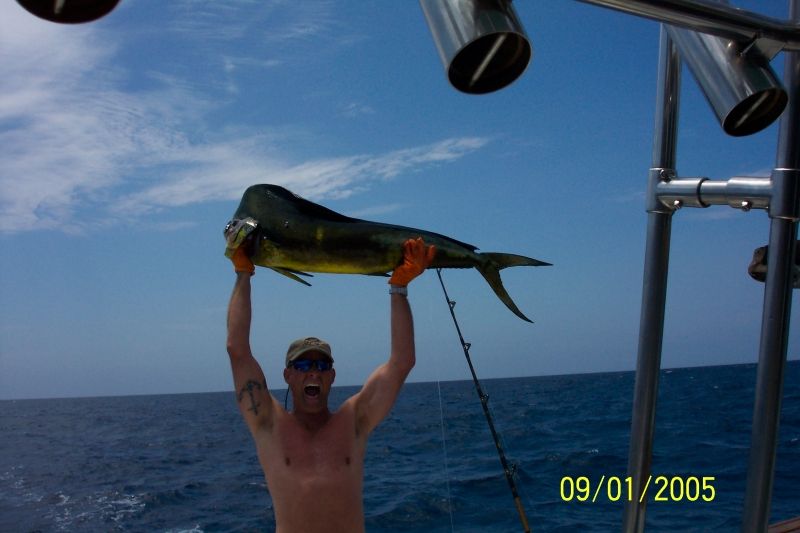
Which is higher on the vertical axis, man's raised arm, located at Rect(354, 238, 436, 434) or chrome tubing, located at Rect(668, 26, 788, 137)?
chrome tubing, located at Rect(668, 26, 788, 137)

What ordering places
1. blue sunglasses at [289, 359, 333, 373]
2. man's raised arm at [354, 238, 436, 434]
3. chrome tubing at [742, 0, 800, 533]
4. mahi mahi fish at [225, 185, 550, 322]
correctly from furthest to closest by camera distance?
blue sunglasses at [289, 359, 333, 373] < man's raised arm at [354, 238, 436, 434] < mahi mahi fish at [225, 185, 550, 322] < chrome tubing at [742, 0, 800, 533]

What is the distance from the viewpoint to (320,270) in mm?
2391

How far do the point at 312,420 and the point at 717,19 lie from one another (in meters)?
2.12

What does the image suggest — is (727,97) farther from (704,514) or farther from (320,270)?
(704,514)

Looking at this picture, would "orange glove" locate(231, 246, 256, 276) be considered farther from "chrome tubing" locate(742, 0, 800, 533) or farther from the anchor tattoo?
"chrome tubing" locate(742, 0, 800, 533)

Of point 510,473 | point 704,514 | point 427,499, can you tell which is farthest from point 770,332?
point 427,499

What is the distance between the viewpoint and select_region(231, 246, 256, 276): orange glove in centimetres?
253

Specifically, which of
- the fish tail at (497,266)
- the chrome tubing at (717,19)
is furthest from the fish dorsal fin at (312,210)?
the chrome tubing at (717,19)

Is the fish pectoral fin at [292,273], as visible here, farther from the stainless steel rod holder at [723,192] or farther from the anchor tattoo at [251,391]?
the stainless steel rod holder at [723,192]

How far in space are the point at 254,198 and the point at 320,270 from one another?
342 mm

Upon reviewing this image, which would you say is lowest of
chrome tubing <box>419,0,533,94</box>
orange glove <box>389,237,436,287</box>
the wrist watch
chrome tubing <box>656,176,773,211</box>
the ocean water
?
the ocean water

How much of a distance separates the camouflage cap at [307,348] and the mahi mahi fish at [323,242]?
0.40m

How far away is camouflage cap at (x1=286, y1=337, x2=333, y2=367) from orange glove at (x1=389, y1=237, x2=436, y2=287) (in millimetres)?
530

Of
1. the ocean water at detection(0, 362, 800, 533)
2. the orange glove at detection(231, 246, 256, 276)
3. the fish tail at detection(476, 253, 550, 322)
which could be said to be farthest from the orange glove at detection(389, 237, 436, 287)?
the ocean water at detection(0, 362, 800, 533)
